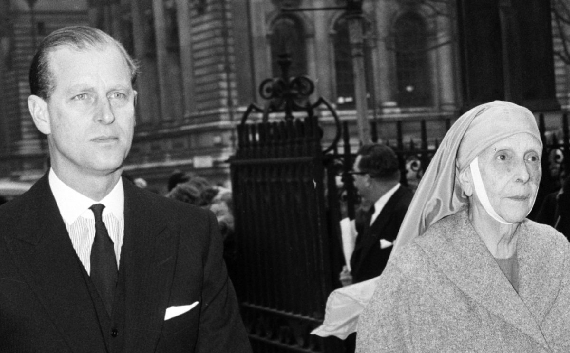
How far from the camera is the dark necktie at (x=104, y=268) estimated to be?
A: 106 inches

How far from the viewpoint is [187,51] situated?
38.6 metres

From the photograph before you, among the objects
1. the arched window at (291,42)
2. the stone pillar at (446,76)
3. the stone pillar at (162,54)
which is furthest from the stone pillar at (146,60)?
the stone pillar at (446,76)

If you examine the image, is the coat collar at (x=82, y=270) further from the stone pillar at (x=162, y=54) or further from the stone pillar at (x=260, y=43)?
the stone pillar at (x=162, y=54)

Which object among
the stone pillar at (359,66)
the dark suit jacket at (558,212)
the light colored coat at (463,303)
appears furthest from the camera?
the stone pillar at (359,66)

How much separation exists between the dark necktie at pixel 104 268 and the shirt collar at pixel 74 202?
0.08 m

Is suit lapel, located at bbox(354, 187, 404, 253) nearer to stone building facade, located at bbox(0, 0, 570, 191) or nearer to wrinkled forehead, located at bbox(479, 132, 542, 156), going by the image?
wrinkled forehead, located at bbox(479, 132, 542, 156)

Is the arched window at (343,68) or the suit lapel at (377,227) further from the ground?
the arched window at (343,68)

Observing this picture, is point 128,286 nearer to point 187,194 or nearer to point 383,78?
point 187,194

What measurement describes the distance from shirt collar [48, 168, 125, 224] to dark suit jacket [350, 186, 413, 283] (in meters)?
3.82

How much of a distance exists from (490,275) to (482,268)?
→ 3 cm

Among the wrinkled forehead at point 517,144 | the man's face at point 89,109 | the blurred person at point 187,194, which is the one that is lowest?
the blurred person at point 187,194

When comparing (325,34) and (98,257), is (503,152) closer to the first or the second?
(98,257)

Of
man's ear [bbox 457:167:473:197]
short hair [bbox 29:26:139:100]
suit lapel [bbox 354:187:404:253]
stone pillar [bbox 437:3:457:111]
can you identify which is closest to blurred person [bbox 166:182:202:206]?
suit lapel [bbox 354:187:404:253]

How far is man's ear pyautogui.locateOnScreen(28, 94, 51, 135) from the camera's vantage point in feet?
9.17
